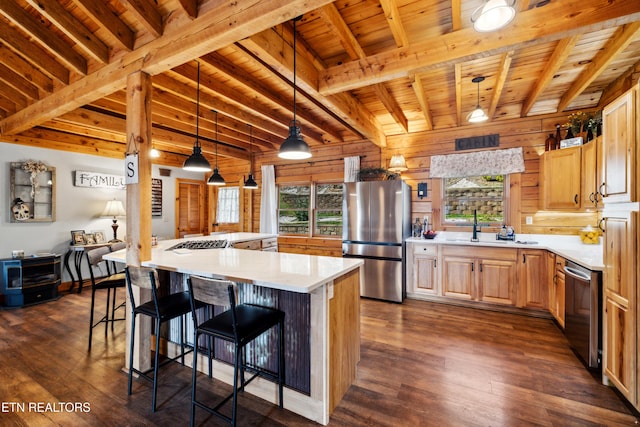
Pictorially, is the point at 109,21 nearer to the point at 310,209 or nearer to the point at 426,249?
the point at 310,209

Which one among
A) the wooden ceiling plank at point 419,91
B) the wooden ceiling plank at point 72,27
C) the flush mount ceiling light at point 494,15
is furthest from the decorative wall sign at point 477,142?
the wooden ceiling plank at point 72,27

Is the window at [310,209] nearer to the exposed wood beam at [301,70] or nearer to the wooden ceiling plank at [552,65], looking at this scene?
the exposed wood beam at [301,70]

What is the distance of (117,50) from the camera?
2410mm

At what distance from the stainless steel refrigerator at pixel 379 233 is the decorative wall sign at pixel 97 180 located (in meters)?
4.49

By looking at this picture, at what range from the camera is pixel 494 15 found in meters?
1.66

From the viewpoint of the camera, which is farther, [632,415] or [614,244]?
[614,244]

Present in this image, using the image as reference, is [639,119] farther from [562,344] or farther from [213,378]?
[213,378]

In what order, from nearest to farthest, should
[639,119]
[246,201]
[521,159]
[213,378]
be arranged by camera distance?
1. [639,119]
2. [213,378]
3. [521,159]
4. [246,201]

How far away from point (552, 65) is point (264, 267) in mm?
3234

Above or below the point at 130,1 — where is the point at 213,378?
below

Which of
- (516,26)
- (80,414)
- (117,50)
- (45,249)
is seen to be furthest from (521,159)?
(45,249)

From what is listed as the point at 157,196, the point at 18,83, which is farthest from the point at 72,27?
the point at 157,196

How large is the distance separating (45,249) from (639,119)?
23.4 ft

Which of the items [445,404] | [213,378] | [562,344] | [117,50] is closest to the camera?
[445,404]
